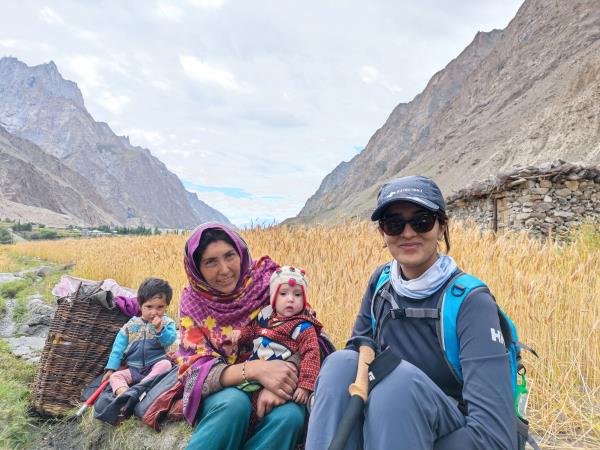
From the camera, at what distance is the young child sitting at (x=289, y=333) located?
Result: 198 centimetres

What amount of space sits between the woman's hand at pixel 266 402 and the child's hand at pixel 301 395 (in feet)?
0.18

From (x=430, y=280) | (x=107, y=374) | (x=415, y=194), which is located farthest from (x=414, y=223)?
(x=107, y=374)

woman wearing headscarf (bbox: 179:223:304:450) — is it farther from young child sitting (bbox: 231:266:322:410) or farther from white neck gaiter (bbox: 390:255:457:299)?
white neck gaiter (bbox: 390:255:457:299)

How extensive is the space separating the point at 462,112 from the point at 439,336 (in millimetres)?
64932

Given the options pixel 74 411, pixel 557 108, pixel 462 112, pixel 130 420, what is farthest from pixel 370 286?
pixel 462 112

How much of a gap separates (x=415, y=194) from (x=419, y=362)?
0.61 metres

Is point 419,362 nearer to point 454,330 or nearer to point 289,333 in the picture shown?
point 454,330

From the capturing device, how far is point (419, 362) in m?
1.53

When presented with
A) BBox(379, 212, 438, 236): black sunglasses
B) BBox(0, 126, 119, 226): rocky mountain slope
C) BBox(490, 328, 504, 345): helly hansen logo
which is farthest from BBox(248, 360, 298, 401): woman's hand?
BBox(0, 126, 119, 226): rocky mountain slope

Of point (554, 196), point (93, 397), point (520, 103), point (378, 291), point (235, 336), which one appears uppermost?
point (520, 103)

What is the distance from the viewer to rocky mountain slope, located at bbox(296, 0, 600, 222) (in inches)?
975

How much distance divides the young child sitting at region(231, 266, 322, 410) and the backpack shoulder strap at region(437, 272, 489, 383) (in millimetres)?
750

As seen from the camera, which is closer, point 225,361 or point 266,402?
point 266,402

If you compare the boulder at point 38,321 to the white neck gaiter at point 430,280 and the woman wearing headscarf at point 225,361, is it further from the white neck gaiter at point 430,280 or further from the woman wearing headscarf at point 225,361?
the white neck gaiter at point 430,280
